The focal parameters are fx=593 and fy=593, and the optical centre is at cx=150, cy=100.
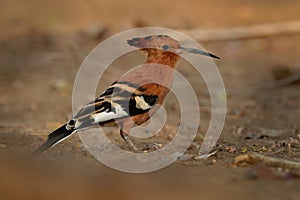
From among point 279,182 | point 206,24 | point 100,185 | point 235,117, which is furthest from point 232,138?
point 206,24

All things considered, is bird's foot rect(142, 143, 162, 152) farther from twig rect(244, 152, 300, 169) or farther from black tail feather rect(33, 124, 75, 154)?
twig rect(244, 152, 300, 169)

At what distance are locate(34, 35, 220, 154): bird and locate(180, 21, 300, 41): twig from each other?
441cm

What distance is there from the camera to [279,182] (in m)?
3.73

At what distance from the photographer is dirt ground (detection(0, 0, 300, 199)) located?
3584mm

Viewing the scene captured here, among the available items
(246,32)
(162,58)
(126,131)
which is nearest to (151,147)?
(126,131)

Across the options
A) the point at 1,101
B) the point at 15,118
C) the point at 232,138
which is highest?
the point at 1,101

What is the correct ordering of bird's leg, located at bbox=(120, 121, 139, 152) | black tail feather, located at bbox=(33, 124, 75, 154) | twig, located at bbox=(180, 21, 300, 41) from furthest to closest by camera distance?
twig, located at bbox=(180, 21, 300, 41) → bird's leg, located at bbox=(120, 121, 139, 152) → black tail feather, located at bbox=(33, 124, 75, 154)

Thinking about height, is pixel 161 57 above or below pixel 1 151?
above

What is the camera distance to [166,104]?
7.33m

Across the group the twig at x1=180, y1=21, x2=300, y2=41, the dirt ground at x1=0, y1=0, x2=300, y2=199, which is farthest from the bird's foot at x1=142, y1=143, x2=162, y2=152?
the twig at x1=180, y1=21, x2=300, y2=41

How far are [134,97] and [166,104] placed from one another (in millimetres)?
2407

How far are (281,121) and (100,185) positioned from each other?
3.59 meters

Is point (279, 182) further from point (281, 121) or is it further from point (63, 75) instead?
point (63, 75)

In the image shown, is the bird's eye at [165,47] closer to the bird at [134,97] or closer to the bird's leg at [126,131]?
the bird at [134,97]
